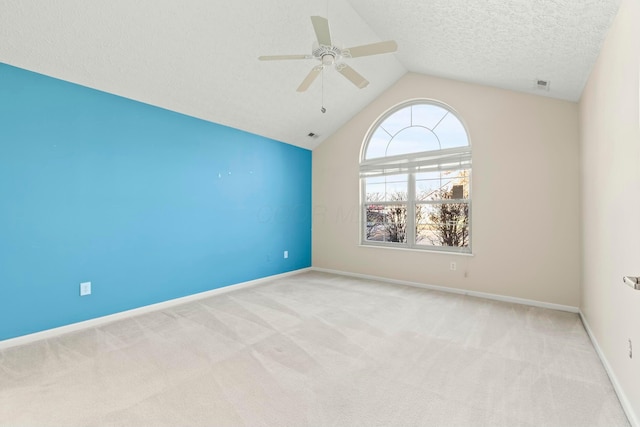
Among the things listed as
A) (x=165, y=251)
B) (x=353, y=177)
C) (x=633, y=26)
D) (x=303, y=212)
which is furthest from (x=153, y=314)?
(x=633, y=26)

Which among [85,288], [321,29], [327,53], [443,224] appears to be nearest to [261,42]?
[327,53]

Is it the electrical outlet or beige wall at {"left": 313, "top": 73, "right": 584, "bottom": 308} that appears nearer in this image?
the electrical outlet

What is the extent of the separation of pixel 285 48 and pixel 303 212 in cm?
296

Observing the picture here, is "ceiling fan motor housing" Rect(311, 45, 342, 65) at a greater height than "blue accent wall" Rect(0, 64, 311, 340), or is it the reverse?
"ceiling fan motor housing" Rect(311, 45, 342, 65)

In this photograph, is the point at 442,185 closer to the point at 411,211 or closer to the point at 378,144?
the point at 411,211

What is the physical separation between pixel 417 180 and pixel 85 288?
4401 millimetres

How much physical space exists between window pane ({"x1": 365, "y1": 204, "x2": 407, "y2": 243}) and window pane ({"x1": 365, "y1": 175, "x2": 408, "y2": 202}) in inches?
5.2

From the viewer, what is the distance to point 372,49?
85.7 inches

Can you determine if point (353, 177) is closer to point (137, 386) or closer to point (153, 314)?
point (153, 314)

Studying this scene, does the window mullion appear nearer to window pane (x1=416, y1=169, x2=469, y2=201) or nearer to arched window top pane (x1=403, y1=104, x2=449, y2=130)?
window pane (x1=416, y1=169, x2=469, y2=201)

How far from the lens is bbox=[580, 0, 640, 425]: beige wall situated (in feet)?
5.27

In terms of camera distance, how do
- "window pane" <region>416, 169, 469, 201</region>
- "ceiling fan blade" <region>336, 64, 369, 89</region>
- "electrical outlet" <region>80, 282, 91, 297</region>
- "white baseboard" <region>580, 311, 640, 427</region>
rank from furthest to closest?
"window pane" <region>416, 169, 469, 201</region>
"electrical outlet" <region>80, 282, 91, 297</region>
"ceiling fan blade" <region>336, 64, 369, 89</region>
"white baseboard" <region>580, 311, 640, 427</region>

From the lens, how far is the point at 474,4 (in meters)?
2.26

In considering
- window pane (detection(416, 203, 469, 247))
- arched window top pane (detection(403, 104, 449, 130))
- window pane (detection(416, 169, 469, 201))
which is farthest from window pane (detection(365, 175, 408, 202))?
arched window top pane (detection(403, 104, 449, 130))
